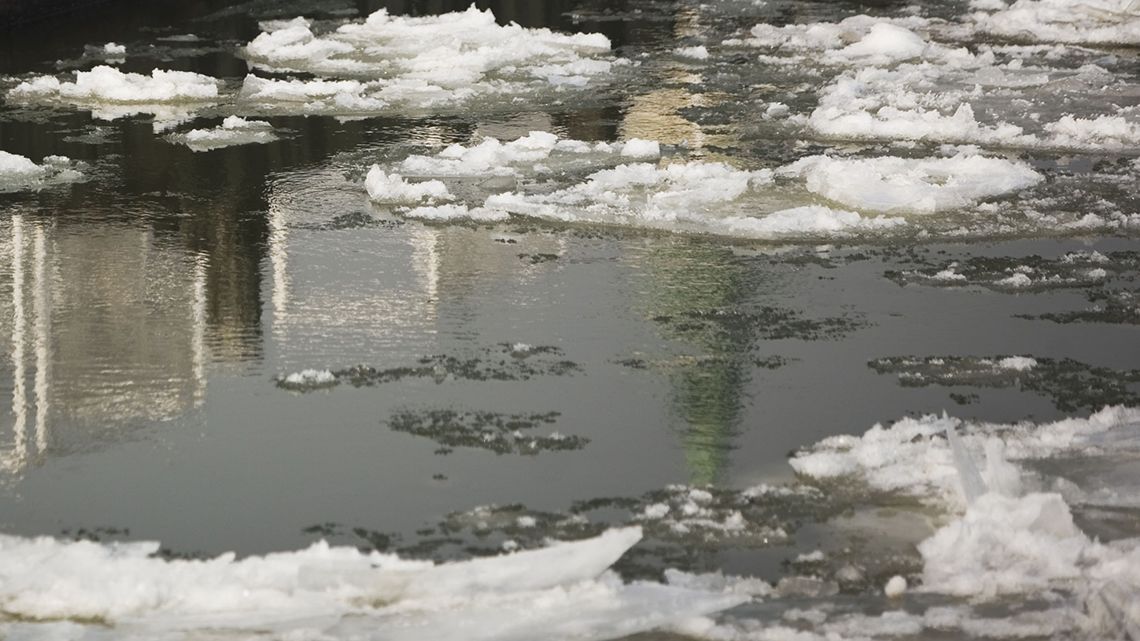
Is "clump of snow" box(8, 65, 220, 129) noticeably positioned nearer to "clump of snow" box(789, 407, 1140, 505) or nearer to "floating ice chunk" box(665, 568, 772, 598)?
"clump of snow" box(789, 407, 1140, 505)

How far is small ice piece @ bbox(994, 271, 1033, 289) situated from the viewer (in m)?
8.69

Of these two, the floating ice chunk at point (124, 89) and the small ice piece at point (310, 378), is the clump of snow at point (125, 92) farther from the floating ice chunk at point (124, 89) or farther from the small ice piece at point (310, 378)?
the small ice piece at point (310, 378)

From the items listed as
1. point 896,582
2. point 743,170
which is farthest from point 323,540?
point 743,170

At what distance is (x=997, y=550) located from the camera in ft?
17.7

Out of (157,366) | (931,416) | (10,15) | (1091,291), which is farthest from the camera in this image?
(10,15)

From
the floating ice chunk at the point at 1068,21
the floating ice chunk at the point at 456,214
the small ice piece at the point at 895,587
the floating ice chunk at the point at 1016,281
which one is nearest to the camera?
the small ice piece at the point at 895,587

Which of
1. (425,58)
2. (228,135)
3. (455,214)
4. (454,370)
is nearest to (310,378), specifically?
(454,370)

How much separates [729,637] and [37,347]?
4.23m

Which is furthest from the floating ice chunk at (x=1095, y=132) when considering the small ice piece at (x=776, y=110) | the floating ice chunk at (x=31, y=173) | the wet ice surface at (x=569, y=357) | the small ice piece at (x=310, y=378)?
the floating ice chunk at (x=31, y=173)

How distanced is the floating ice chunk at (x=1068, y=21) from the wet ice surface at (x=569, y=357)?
3207 mm

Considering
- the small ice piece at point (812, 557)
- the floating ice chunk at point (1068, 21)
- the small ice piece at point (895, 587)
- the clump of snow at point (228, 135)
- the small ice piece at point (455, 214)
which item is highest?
the floating ice chunk at point (1068, 21)

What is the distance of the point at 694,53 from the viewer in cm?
1633

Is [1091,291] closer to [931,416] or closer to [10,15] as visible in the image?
[931,416]

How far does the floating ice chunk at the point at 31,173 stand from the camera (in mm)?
10859
